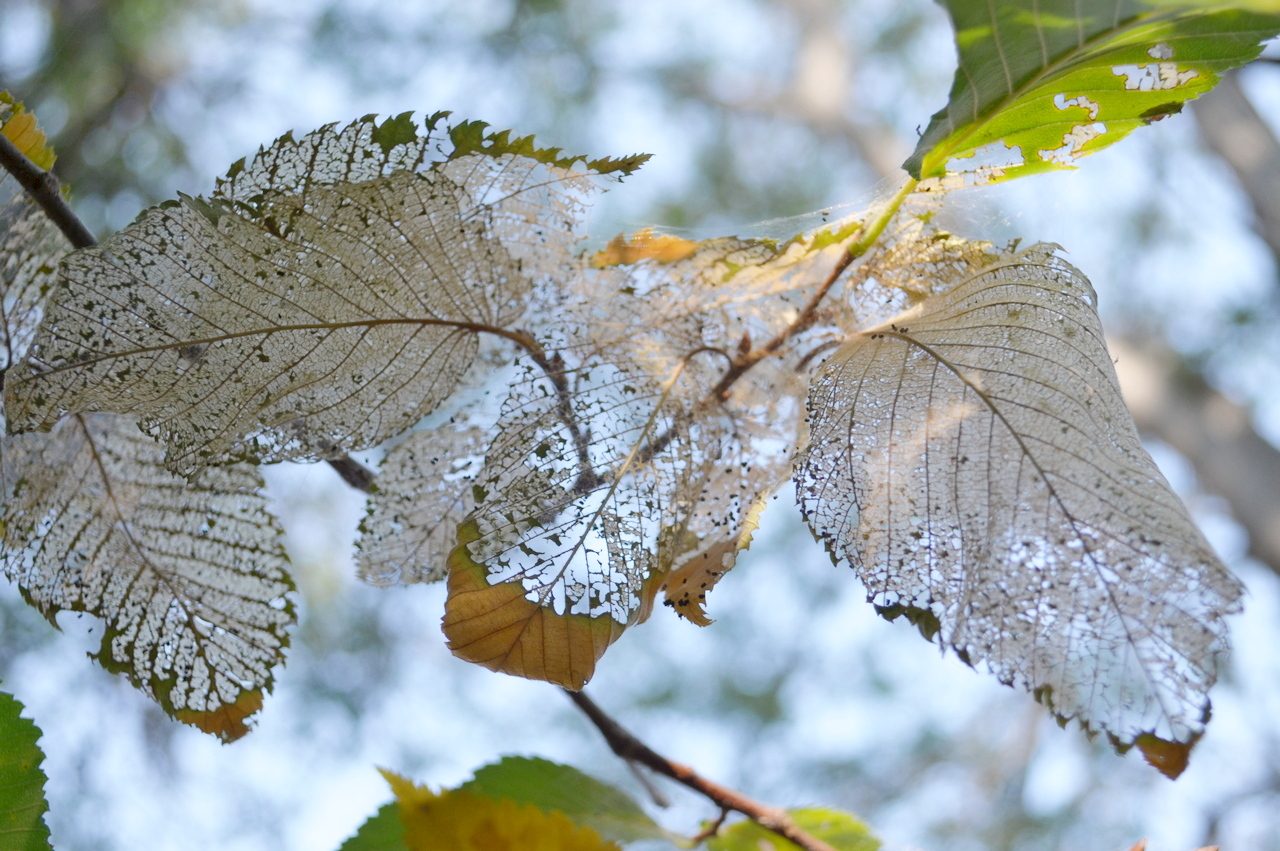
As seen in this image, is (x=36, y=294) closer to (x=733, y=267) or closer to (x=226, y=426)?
(x=226, y=426)

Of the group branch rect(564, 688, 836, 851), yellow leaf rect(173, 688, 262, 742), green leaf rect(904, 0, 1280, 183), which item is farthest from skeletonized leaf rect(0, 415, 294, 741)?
green leaf rect(904, 0, 1280, 183)

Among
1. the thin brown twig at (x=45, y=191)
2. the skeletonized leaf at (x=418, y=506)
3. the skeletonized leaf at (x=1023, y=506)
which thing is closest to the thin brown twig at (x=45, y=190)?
the thin brown twig at (x=45, y=191)

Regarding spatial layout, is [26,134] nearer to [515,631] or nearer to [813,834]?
[515,631]

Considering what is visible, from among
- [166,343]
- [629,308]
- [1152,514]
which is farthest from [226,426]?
[1152,514]

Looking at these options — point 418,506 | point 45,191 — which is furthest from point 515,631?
point 45,191

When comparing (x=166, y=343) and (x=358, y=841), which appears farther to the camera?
(x=358, y=841)

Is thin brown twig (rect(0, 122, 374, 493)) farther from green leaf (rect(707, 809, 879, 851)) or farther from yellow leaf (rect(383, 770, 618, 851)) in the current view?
green leaf (rect(707, 809, 879, 851))
